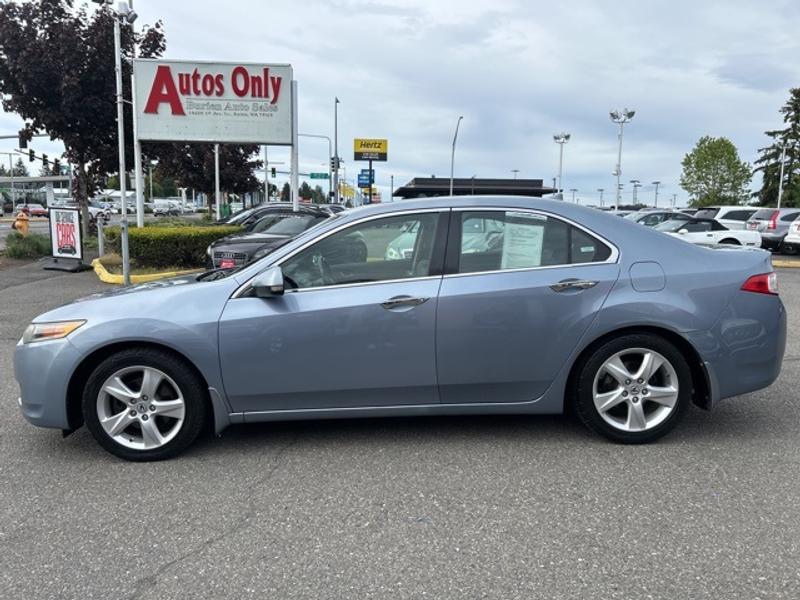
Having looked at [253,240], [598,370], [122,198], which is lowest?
[598,370]

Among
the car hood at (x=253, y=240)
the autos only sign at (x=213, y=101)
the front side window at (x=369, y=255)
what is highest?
the autos only sign at (x=213, y=101)

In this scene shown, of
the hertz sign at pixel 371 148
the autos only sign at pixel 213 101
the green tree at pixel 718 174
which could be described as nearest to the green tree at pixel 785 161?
the green tree at pixel 718 174

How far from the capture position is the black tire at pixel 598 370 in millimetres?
3934

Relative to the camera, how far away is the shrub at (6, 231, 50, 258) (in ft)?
51.9

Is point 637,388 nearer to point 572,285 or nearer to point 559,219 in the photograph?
point 572,285

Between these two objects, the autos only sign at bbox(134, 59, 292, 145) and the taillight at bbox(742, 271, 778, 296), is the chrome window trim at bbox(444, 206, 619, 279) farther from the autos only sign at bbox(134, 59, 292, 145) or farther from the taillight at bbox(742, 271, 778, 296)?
the autos only sign at bbox(134, 59, 292, 145)

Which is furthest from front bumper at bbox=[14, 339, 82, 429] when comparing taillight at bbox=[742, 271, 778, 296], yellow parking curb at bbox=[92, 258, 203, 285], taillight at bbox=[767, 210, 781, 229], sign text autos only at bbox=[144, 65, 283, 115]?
taillight at bbox=[767, 210, 781, 229]

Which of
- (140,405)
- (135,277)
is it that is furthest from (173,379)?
(135,277)

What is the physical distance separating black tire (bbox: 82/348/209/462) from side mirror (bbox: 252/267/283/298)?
2.16 ft

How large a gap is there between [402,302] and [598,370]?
1.33m

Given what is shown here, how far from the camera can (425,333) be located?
3824 millimetres

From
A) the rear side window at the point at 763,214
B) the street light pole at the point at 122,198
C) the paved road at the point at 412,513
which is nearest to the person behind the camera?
the paved road at the point at 412,513

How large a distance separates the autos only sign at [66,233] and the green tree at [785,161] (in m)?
64.9

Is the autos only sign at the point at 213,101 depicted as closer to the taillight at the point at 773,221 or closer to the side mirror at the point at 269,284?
the side mirror at the point at 269,284
